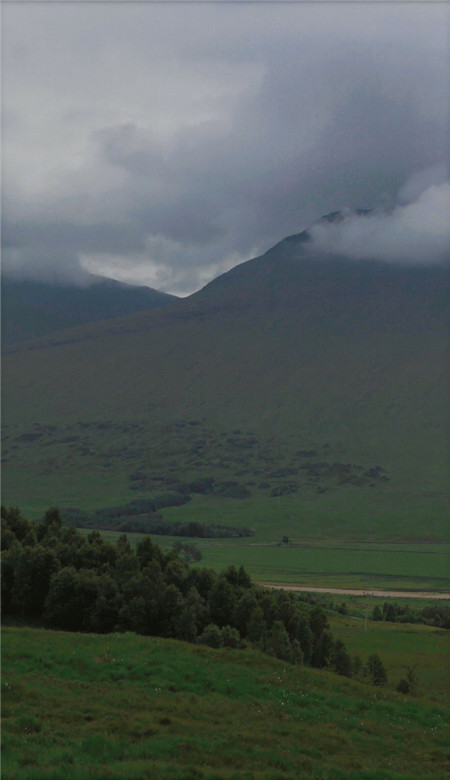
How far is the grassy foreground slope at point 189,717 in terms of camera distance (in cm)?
1573

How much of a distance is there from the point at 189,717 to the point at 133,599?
13.2 m

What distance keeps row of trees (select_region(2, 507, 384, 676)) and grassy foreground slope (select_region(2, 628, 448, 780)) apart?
5.07m

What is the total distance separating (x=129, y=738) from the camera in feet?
56.0

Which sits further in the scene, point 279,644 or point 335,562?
point 335,562

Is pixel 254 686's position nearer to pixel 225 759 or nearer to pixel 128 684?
pixel 128 684

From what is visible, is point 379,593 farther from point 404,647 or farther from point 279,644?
point 279,644

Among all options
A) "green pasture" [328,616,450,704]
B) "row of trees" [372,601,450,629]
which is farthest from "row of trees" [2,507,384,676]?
"row of trees" [372,601,450,629]

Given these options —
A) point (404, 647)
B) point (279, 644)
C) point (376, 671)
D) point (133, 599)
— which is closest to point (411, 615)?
point (404, 647)

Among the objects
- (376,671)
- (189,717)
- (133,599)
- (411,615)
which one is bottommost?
(411,615)

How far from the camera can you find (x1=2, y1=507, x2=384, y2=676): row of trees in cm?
3225

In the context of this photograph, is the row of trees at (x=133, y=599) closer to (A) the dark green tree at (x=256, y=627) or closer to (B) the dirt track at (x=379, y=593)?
(A) the dark green tree at (x=256, y=627)

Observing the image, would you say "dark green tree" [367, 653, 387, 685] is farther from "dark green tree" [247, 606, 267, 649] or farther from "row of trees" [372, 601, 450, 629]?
"row of trees" [372, 601, 450, 629]

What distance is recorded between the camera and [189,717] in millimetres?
19516

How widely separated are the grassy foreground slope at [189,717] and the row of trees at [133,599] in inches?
200
